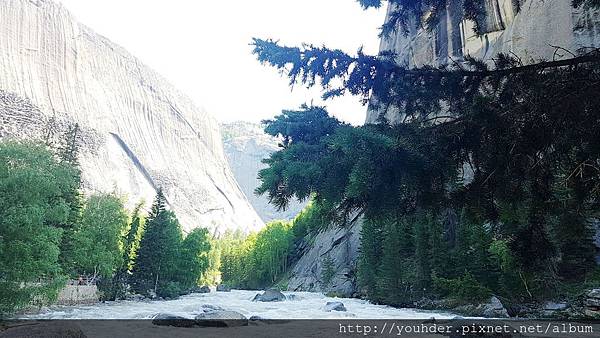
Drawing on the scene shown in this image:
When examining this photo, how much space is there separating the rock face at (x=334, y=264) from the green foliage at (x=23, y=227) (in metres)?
34.1

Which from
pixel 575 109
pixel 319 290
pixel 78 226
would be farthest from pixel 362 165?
pixel 319 290

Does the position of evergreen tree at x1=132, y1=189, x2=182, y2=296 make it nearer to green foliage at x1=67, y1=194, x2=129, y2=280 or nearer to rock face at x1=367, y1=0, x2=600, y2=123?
green foliage at x1=67, y1=194, x2=129, y2=280

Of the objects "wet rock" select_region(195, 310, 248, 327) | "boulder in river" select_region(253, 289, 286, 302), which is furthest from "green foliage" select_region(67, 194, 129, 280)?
"boulder in river" select_region(253, 289, 286, 302)

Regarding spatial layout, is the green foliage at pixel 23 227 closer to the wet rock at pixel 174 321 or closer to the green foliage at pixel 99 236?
the wet rock at pixel 174 321

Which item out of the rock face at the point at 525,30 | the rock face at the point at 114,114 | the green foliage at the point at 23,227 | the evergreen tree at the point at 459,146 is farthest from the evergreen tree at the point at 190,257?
the evergreen tree at the point at 459,146

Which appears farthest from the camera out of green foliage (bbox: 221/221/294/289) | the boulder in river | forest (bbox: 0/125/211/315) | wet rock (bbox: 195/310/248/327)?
green foliage (bbox: 221/221/294/289)

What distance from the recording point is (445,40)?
120 ft

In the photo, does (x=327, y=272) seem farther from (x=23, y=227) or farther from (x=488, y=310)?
(x=23, y=227)

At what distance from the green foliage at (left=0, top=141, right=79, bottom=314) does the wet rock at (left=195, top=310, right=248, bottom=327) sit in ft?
18.8

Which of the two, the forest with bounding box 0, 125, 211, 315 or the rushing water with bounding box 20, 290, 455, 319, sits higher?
the forest with bounding box 0, 125, 211, 315

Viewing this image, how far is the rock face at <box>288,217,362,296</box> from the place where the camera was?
5125 centimetres

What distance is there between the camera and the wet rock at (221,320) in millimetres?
17516

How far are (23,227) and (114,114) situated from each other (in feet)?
370

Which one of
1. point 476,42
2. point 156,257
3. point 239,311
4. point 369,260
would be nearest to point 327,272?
point 369,260
